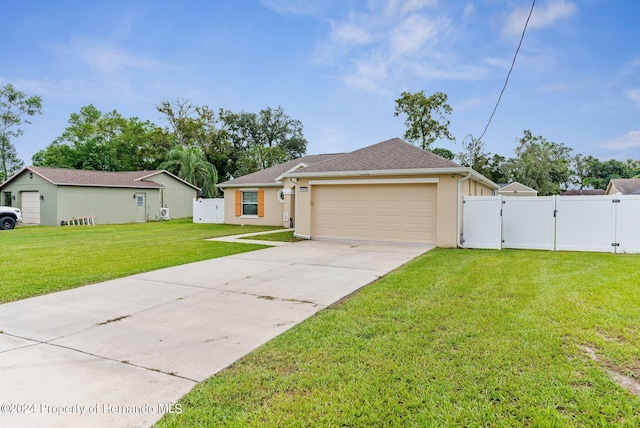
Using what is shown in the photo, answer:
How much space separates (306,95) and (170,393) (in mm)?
23191

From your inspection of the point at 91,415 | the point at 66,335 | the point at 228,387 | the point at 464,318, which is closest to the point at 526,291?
the point at 464,318

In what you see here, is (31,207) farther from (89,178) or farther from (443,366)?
(443,366)

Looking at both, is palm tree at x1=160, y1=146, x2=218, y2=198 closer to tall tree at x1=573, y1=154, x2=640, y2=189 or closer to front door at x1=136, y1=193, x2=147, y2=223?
front door at x1=136, y1=193, x2=147, y2=223

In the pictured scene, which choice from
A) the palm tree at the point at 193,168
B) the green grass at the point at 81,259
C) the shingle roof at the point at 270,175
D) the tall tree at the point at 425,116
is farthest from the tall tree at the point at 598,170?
the green grass at the point at 81,259

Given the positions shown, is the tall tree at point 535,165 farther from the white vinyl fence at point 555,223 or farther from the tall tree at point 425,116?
the white vinyl fence at point 555,223

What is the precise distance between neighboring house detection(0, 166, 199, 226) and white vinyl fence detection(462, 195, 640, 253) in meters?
21.1

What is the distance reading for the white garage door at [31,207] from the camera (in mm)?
21484

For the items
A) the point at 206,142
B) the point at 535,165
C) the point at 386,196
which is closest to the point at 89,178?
the point at 206,142

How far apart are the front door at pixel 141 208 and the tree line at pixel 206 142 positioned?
5.92 m

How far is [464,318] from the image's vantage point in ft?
14.6

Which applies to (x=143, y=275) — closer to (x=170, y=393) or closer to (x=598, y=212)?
(x=170, y=393)

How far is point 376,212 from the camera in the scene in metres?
12.1

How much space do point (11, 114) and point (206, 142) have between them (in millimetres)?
17794

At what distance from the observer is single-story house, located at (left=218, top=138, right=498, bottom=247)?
11.0 m
